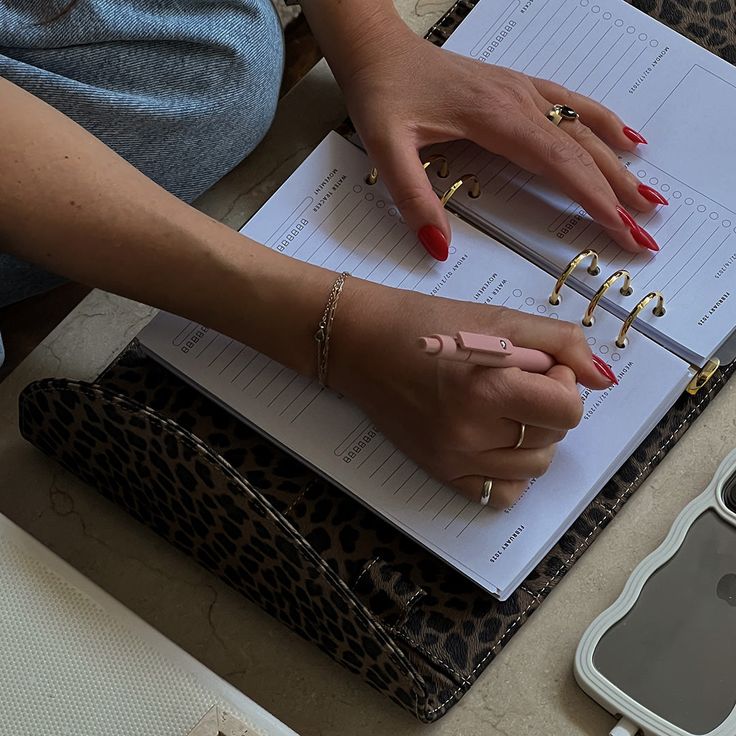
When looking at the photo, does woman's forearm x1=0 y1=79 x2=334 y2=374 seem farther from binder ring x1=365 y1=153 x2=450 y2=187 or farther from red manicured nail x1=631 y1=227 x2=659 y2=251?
red manicured nail x1=631 y1=227 x2=659 y2=251

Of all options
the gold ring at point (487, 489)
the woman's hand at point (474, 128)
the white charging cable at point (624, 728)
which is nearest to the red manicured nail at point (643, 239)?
the woman's hand at point (474, 128)

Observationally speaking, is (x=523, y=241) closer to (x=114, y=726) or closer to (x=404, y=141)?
(x=404, y=141)

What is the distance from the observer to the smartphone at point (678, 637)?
713 millimetres

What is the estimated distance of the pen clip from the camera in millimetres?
706

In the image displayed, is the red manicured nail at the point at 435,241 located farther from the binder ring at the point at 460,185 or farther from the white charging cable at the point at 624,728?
the white charging cable at the point at 624,728

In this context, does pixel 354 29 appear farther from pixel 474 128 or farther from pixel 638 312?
pixel 638 312

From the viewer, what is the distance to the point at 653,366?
0.79 meters

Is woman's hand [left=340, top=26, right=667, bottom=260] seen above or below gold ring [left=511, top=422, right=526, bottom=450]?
above

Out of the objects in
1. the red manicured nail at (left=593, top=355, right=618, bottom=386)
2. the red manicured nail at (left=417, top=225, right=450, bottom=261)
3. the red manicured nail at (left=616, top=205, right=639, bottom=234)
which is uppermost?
the red manicured nail at (left=616, top=205, right=639, bottom=234)

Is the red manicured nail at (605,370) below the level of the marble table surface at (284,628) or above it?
above

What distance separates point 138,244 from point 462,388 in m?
0.28

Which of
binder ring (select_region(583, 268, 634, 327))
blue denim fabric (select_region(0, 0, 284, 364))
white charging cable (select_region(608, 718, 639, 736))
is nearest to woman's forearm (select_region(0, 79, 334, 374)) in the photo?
blue denim fabric (select_region(0, 0, 284, 364))

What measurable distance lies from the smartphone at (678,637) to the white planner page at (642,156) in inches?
5.6

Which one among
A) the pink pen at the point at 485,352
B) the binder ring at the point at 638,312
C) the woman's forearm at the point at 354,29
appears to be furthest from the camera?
the woman's forearm at the point at 354,29
